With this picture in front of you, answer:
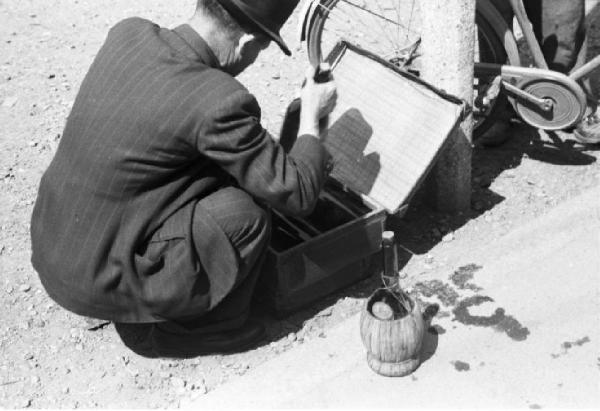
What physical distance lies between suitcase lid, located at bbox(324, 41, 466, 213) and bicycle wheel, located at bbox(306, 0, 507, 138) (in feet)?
0.77

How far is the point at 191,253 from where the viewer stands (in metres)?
3.12

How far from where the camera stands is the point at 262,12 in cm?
301

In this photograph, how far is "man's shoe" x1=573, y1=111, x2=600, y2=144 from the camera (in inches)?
179

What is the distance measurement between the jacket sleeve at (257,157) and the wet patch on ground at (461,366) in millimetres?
816

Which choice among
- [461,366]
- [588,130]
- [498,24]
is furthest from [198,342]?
[588,130]

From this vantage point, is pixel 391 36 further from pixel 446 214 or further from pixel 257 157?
pixel 257 157

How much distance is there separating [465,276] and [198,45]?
5.08 feet

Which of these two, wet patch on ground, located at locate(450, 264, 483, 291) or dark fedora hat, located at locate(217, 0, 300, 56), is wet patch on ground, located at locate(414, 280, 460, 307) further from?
dark fedora hat, located at locate(217, 0, 300, 56)

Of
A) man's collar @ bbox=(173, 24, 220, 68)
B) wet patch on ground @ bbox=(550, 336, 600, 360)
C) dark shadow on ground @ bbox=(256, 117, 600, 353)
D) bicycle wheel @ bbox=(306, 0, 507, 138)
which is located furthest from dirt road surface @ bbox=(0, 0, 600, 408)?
man's collar @ bbox=(173, 24, 220, 68)

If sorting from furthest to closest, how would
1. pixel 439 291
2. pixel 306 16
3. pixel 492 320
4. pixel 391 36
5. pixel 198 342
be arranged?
1. pixel 391 36
2. pixel 306 16
3. pixel 439 291
4. pixel 492 320
5. pixel 198 342

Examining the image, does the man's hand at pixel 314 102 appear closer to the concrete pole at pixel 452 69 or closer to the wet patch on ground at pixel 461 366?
the concrete pole at pixel 452 69

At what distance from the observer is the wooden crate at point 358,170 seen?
140 inches

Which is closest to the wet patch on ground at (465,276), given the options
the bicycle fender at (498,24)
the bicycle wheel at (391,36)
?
the bicycle wheel at (391,36)

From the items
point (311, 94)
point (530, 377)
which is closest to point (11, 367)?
point (311, 94)
